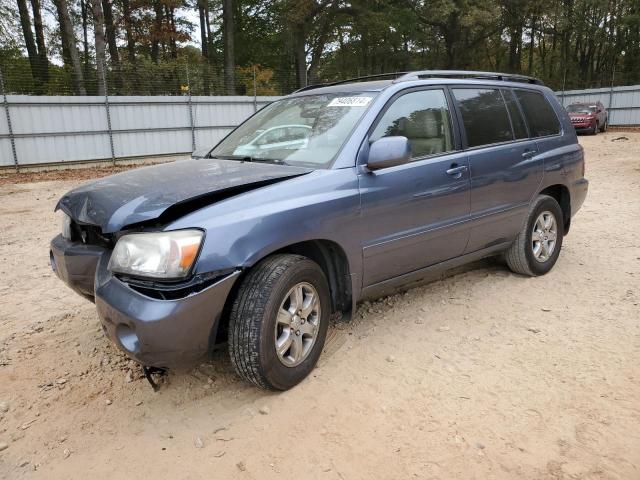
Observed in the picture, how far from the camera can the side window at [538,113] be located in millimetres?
4582

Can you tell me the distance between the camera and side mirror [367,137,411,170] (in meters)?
3.08

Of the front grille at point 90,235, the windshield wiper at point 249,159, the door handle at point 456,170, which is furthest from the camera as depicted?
the door handle at point 456,170

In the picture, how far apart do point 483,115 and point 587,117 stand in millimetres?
20504

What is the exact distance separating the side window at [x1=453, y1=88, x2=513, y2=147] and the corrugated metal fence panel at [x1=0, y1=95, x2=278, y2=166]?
1396 cm

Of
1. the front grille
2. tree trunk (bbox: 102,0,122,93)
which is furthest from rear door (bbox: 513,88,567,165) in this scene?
tree trunk (bbox: 102,0,122,93)

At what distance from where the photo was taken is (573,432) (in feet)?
8.26

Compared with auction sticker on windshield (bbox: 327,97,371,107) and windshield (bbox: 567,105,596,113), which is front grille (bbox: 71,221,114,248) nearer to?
auction sticker on windshield (bbox: 327,97,371,107)

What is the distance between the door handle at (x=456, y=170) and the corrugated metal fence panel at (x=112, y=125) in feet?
46.5

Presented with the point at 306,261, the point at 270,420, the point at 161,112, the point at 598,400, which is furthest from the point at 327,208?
the point at 161,112

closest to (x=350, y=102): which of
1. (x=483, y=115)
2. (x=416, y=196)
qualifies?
(x=416, y=196)

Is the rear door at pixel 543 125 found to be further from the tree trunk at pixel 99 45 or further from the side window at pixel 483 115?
the tree trunk at pixel 99 45

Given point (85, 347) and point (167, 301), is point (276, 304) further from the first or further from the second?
point (85, 347)

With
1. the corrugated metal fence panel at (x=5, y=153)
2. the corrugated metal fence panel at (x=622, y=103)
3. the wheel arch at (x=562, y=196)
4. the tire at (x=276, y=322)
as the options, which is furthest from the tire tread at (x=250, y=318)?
the corrugated metal fence panel at (x=622, y=103)

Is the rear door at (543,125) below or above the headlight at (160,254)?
above
